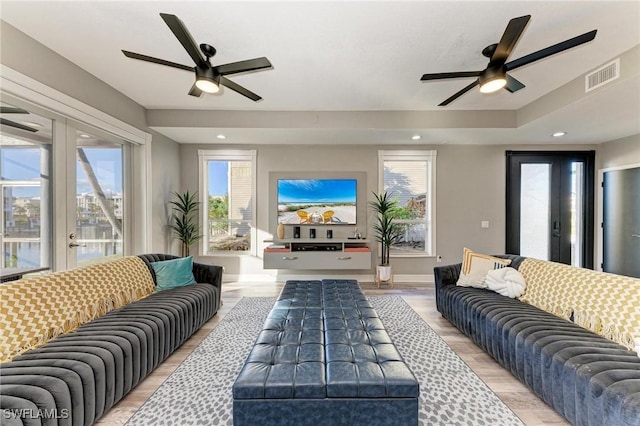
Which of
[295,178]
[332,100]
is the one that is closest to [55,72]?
[332,100]

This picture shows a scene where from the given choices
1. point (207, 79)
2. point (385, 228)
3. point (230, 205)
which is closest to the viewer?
point (207, 79)

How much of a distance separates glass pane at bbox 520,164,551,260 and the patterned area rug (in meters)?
3.40

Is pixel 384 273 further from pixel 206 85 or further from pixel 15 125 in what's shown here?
pixel 15 125

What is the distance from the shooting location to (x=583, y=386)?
1445 millimetres

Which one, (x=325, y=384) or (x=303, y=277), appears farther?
(x=303, y=277)

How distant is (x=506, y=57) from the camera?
6.83 feet

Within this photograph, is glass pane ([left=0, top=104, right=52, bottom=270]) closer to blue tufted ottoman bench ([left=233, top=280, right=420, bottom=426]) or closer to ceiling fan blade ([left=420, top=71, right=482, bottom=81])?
blue tufted ottoman bench ([left=233, top=280, right=420, bottom=426])

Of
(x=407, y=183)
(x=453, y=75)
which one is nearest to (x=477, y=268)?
(x=453, y=75)

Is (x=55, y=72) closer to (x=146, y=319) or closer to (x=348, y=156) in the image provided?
(x=146, y=319)

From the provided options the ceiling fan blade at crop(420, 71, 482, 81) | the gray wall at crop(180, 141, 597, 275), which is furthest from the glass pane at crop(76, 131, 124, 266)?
the ceiling fan blade at crop(420, 71, 482, 81)

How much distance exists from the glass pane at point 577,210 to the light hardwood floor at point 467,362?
10.9 ft

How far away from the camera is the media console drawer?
442cm

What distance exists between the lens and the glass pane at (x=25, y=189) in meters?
2.34

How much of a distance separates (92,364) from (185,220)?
332cm
